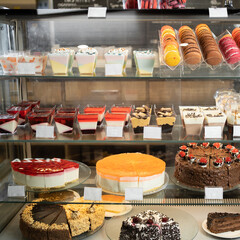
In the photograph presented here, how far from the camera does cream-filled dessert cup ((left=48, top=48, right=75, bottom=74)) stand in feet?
6.82

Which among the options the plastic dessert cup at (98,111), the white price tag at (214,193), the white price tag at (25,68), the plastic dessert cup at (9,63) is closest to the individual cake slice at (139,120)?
the plastic dessert cup at (98,111)

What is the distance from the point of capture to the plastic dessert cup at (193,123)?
7.01 ft

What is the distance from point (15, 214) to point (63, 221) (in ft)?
1.91

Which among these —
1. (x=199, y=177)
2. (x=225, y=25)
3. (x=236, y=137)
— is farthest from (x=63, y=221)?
(x=225, y=25)

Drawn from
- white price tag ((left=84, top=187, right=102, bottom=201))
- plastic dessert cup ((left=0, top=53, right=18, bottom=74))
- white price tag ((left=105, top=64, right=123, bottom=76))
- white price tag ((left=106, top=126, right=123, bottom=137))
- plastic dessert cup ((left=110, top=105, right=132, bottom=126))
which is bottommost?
white price tag ((left=84, top=187, right=102, bottom=201))

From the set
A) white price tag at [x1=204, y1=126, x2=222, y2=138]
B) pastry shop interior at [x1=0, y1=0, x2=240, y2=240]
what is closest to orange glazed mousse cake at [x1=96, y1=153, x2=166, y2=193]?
pastry shop interior at [x1=0, y1=0, x2=240, y2=240]

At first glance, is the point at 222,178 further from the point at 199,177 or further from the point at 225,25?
the point at 225,25

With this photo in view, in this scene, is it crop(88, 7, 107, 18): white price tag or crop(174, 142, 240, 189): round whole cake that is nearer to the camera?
crop(88, 7, 107, 18): white price tag

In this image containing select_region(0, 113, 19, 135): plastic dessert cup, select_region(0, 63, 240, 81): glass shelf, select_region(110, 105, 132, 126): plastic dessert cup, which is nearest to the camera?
select_region(0, 63, 240, 81): glass shelf

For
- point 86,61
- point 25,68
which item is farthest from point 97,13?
point 25,68

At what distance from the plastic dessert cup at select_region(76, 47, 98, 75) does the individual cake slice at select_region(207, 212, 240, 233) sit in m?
1.32

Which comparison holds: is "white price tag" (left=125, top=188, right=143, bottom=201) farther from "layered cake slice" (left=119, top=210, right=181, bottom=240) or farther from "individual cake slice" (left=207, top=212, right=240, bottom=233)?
"individual cake slice" (left=207, top=212, right=240, bottom=233)

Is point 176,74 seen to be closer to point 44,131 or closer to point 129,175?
point 129,175

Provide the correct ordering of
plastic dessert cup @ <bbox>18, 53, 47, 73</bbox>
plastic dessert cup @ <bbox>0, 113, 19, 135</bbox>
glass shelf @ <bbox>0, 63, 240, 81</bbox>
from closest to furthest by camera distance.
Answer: glass shelf @ <bbox>0, 63, 240, 81</bbox>, plastic dessert cup @ <bbox>18, 53, 47, 73</bbox>, plastic dessert cup @ <bbox>0, 113, 19, 135</bbox>
